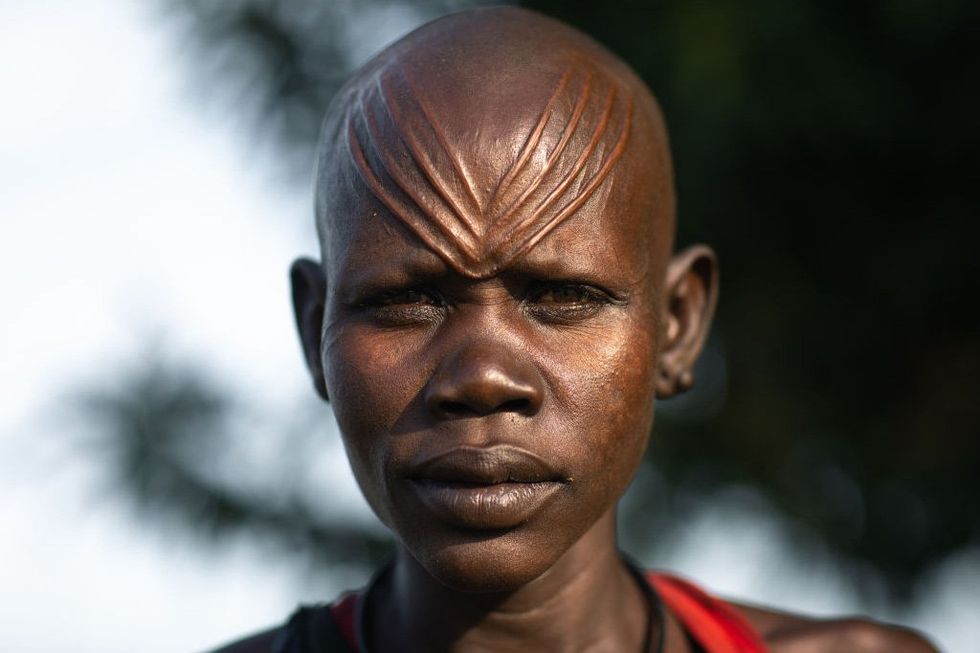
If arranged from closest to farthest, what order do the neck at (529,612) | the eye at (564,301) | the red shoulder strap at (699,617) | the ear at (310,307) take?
the eye at (564,301) < the neck at (529,612) < the ear at (310,307) < the red shoulder strap at (699,617)

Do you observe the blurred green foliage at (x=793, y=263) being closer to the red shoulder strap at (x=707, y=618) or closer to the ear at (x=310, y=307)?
the red shoulder strap at (x=707, y=618)

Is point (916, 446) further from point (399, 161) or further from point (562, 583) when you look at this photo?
point (399, 161)

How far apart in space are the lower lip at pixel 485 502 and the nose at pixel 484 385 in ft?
0.35

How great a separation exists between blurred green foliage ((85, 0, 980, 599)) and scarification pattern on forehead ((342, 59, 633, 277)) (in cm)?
165

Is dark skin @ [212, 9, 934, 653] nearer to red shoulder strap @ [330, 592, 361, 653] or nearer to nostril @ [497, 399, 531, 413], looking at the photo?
nostril @ [497, 399, 531, 413]

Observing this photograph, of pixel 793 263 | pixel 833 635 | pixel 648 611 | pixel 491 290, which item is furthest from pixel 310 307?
pixel 793 263

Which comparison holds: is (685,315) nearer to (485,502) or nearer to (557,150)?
(557,150)

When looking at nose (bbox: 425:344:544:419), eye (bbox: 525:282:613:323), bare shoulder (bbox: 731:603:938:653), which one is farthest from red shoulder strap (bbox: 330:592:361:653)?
bare shoulder (bbox: 731:603:938:653)

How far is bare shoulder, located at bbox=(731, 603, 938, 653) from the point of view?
2.78 m

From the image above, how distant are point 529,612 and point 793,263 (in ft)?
6.91

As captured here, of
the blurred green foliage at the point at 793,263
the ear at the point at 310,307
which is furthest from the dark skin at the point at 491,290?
the blurred green foliage at the point at 793,263

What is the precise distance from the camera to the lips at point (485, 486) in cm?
199

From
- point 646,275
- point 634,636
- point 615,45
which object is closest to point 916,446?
point 615,45

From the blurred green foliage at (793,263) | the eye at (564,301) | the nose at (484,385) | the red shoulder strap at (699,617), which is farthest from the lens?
the blurred green foliage at (793,263)
